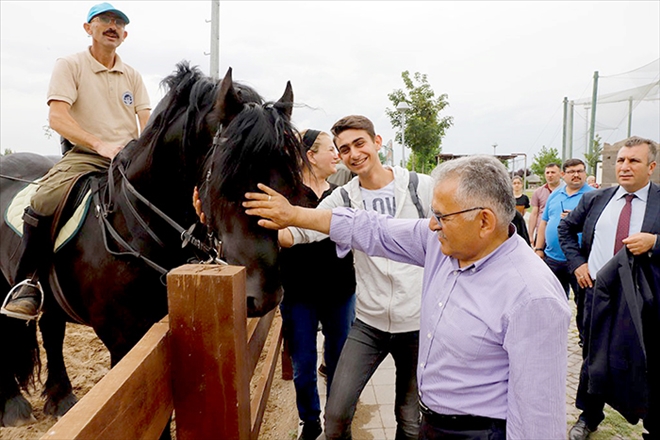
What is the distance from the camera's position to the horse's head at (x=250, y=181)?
171cm

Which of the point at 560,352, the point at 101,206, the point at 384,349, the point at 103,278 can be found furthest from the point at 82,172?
the point at 560,352

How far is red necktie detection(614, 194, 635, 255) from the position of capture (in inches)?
123

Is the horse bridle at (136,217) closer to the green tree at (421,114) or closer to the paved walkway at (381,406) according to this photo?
the paved walkway at (381,406)

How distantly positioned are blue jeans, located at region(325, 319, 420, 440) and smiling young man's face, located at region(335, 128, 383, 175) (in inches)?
38.5

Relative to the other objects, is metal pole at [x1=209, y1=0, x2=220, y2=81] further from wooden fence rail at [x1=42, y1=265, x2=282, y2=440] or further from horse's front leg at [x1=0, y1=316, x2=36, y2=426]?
wooden fence rail at [x1=42, y1=265, x2=282, y2=440]

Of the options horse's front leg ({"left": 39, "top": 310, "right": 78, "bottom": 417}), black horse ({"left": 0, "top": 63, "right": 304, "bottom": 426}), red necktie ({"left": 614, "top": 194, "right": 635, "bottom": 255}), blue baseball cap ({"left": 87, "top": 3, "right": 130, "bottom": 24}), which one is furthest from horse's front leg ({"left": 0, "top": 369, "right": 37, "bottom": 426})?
red necktie ({"left": 614, "top": 194, "right": 635, "bottom": 255})

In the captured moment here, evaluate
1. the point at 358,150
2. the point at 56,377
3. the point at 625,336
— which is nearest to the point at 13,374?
the point at 56,377

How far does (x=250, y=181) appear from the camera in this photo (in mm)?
1765

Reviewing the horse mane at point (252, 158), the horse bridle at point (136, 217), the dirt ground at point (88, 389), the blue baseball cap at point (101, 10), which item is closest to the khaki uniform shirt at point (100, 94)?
the blue baseball cap at point (101, 10)

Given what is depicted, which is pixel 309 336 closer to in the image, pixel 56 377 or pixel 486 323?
pixel 486 323

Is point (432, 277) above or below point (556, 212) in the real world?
below

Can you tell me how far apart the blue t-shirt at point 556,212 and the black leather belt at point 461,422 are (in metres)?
4.25

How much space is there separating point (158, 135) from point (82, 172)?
33.8 inches

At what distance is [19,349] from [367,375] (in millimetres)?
3273
